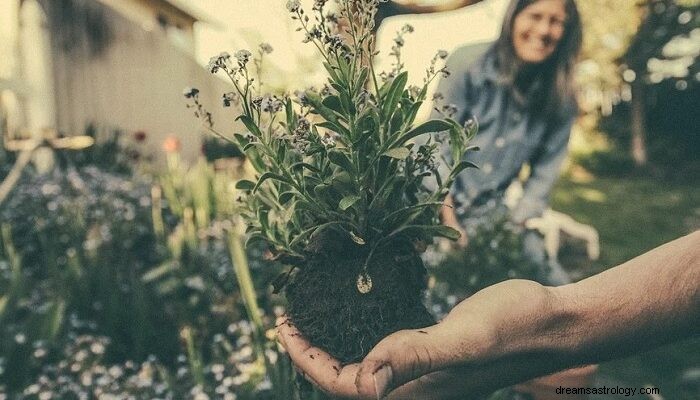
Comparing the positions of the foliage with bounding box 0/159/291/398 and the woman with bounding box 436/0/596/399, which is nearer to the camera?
the foliage with bounding box 0/159/291/398

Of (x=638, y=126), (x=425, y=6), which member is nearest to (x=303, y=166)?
(x=425, y=6)

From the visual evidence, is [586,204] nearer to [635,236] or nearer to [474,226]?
[635,236]

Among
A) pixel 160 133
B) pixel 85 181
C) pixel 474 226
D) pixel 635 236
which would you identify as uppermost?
pixel 160 133

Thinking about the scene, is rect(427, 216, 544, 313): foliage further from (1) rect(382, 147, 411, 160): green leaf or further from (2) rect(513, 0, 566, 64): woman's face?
(1) rect(382, 147, 411, 160): green leaf

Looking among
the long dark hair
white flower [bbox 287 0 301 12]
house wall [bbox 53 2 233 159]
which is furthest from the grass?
house wall [bbox 53 2 233 159]

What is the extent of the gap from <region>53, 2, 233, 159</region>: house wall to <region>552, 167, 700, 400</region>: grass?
4.86m

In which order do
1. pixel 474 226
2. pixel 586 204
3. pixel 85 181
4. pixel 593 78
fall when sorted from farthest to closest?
pixel 593 78 → pixel 586 204 → pixel 85 181 → pixel 474 226

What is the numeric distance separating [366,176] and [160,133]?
6886 mm

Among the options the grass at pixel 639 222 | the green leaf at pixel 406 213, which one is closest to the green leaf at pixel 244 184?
the green leaf at pixel 406 213

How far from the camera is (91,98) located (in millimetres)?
6445

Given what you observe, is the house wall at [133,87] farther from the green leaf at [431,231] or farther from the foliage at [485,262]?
the green leaf at [431,231]

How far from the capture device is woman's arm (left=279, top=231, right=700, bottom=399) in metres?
1.17

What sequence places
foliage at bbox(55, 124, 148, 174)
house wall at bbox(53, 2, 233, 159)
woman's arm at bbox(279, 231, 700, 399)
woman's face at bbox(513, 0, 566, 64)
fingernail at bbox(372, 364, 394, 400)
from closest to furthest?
1. fingernail at bbox(372, 364, 394, 400)
2. woman's arm at bbox(279, 231, 700, 399)
3. woman's face at bbox(513, 0, 566, 64)
4. foliage at bbox(55, 124, 148, 174)
5. house wall at bbox(53, 2, 233, 159)

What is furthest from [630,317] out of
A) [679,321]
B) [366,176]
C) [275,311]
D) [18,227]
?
[18,227]
